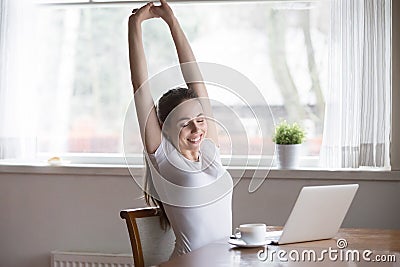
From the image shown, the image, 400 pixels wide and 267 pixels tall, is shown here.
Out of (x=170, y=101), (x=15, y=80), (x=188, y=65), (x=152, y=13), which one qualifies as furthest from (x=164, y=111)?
(x=15, y=80)

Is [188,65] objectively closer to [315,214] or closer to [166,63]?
[315,214]

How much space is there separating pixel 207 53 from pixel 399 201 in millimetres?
1335

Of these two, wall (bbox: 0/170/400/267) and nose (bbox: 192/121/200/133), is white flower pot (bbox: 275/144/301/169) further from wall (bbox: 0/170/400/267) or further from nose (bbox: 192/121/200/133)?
nose (bbox: 192/121/200/133)

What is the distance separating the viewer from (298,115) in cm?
418

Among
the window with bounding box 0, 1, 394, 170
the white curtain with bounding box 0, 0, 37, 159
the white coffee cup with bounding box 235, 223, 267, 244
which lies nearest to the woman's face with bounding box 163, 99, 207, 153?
the white coffee cup with bounding box 235, 223, 267, 244

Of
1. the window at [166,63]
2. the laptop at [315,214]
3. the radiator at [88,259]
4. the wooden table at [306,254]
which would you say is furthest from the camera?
the window at [166,63]

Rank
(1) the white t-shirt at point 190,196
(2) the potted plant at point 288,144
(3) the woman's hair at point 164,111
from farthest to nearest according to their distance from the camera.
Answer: (2) the potted plant at point 288,144, (3) the woman's hair at point 164,111, (1) the white t-shirt at point 190,196

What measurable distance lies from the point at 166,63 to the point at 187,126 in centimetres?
171

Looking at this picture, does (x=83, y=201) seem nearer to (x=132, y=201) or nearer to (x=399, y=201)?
(x=132, y=201)

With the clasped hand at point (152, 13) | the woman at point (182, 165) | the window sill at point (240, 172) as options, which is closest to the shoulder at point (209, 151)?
the woman at point (182, 165)

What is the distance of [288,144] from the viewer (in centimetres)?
389

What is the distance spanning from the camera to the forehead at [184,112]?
2760mm

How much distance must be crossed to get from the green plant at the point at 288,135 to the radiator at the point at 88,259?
3.25ft

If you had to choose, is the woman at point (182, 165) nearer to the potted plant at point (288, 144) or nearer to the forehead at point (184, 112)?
the forehead at point (184, 112)
